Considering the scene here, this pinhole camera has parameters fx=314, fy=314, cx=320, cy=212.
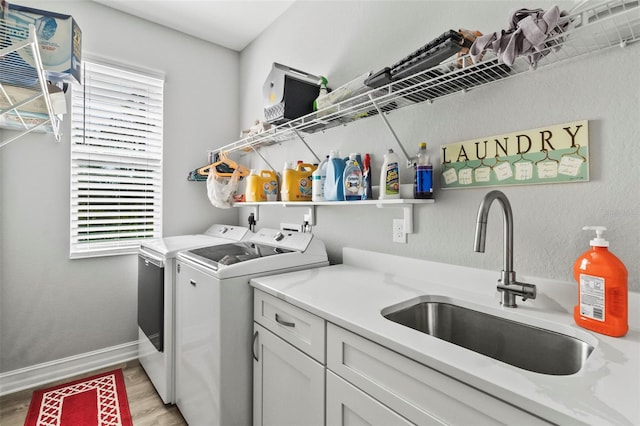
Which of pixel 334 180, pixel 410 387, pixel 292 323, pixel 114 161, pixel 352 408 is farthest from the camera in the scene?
pixel 114 161

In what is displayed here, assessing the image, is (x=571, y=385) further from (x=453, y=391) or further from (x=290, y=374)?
(x=290, y=374)

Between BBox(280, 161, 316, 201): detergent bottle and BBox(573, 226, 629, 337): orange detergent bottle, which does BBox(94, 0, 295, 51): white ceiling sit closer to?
BBox(280, 161, 316, 201): detergent bottle

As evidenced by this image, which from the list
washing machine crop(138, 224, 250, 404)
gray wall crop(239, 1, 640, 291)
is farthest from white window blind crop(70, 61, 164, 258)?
gray wall crop(239, 1, 640, 291)

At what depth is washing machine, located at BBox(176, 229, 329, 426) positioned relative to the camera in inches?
58.7

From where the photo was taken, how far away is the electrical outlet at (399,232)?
162 centimetres

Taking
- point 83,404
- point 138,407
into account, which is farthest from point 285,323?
point 83,404

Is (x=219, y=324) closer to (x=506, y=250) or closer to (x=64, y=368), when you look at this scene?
(x=506, y=250)

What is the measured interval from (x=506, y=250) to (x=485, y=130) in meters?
0.53

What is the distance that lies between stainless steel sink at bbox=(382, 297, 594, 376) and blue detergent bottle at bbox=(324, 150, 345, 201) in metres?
0.70

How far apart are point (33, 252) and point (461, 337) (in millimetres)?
2791

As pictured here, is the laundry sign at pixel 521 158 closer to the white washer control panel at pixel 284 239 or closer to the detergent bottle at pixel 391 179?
the detergent bottle at pixel 391 179

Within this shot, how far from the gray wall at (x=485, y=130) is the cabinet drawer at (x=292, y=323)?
2.20 feet

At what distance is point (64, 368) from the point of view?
2336mm

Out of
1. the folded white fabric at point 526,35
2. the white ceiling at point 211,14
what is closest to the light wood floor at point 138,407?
the folded white fabric at point 526,35
